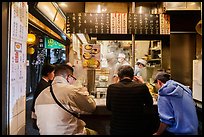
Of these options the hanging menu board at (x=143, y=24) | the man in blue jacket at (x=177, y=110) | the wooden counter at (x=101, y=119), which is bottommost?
the wooden counter at (x=101, y=119)

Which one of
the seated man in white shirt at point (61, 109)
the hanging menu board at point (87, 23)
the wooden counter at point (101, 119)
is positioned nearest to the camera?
the seated man in white shirt at point (61, 109)

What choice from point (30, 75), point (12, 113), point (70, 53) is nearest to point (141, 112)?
point (12, 113)

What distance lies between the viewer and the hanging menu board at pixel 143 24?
4660 millimetres

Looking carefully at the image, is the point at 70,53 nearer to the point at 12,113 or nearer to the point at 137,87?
the point at 137,87

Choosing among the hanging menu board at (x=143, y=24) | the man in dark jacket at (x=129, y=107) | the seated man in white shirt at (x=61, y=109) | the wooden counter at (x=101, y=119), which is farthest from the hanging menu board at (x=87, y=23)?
the seated man in white shirt at (x=61, y=109)

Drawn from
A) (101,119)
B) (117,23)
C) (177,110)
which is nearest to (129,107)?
(177,110)

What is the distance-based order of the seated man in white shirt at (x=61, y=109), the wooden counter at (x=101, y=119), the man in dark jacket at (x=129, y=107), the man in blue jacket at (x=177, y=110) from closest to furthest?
the seated man in white shirt at (x=61, y=109), the man in blue jacket at (x=177, y=110), the man in dark jacket at (x=129, y=107), the wooden counter at (x=101, y=119)

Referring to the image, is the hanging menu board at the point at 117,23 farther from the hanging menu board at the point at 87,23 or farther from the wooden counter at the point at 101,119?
the wooden counter at the point at 101,119

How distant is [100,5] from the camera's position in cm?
→ 493

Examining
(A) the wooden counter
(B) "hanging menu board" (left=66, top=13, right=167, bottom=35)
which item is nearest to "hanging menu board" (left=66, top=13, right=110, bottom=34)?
(B) "hanging menu board" (left=66, top=13, right=167, bottom=35)

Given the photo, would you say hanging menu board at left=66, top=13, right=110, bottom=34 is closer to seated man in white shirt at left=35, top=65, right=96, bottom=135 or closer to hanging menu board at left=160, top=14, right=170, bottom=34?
hanging menu board at left=160, top=14, right=170, bottom=34

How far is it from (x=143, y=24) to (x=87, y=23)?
1.10 m

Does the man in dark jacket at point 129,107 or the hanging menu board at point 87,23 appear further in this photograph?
the hanging menu board at point 87,23

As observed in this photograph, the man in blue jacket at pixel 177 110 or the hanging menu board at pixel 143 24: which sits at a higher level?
the hanging menu board at pixel 143 24
